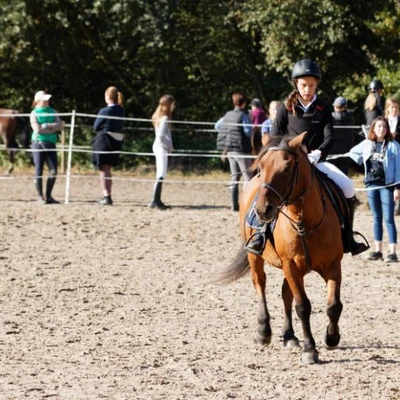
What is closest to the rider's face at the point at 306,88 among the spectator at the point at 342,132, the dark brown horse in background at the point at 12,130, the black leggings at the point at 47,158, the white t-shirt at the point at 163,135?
the spectator at the point at 342,132

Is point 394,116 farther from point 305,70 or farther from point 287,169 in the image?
point 287,169

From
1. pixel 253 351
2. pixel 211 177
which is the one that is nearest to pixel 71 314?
pixel 253 351

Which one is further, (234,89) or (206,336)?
(234,89)

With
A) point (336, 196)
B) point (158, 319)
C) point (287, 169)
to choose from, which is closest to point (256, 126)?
point (158, 319)

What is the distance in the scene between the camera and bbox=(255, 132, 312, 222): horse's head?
21.0 feet

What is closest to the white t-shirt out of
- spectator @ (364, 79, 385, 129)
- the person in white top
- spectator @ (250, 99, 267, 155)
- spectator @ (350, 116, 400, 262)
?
the person in white top

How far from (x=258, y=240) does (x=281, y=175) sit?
3.03 ft

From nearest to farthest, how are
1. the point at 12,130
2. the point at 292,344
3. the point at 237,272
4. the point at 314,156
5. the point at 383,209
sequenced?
the point at 314,156 < the point at 292,344 < the point at 237,272 < the point at 383,209 < the point at 12,130

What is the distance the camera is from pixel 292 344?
24.7 feet

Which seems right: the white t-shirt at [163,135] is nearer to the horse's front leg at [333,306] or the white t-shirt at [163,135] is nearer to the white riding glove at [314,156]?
the white riding glove at [314,156]

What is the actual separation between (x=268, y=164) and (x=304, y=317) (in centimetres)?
122

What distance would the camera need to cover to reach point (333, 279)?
7129mm

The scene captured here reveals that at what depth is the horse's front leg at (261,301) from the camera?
297 inches

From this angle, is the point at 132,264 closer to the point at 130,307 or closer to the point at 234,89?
the point at 130,307
